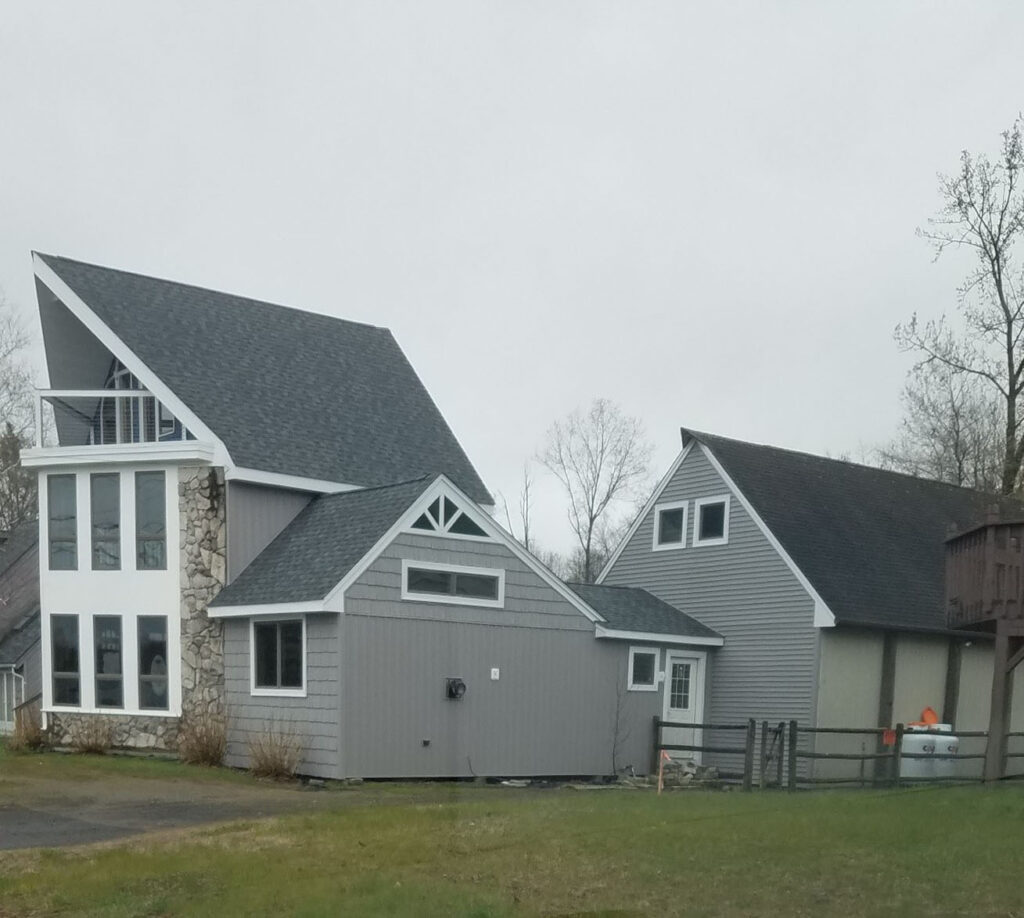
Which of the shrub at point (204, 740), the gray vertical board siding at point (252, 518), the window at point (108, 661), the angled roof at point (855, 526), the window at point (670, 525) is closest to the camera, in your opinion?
the shrub at point (204, 740)

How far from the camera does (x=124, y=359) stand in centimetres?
2286

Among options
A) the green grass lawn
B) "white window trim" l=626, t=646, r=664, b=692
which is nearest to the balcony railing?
"white window trim" l=626, t=646, r=664, b=692

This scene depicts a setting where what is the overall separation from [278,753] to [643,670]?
24.0 ft

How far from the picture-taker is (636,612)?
25250 mm

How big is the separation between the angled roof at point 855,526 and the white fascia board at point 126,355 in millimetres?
9769

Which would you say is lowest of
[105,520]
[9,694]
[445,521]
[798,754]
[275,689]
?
[9,694]

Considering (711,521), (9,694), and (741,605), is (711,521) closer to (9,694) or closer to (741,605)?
(741,605)

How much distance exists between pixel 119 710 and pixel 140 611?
171cm

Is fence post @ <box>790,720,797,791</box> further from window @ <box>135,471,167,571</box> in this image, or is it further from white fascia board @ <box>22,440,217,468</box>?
window @ <box>135,471,167,571</box>

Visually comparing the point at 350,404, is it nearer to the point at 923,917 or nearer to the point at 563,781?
the point at 563,781

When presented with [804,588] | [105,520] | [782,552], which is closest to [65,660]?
[105,520]

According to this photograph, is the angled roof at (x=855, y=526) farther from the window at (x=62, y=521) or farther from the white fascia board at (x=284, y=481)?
the window at (x=62, y=521)

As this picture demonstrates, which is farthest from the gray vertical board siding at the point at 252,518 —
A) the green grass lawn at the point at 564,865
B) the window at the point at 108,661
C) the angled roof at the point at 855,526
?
the green grass lawn at the point at 564,865

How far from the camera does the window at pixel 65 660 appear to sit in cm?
2328
